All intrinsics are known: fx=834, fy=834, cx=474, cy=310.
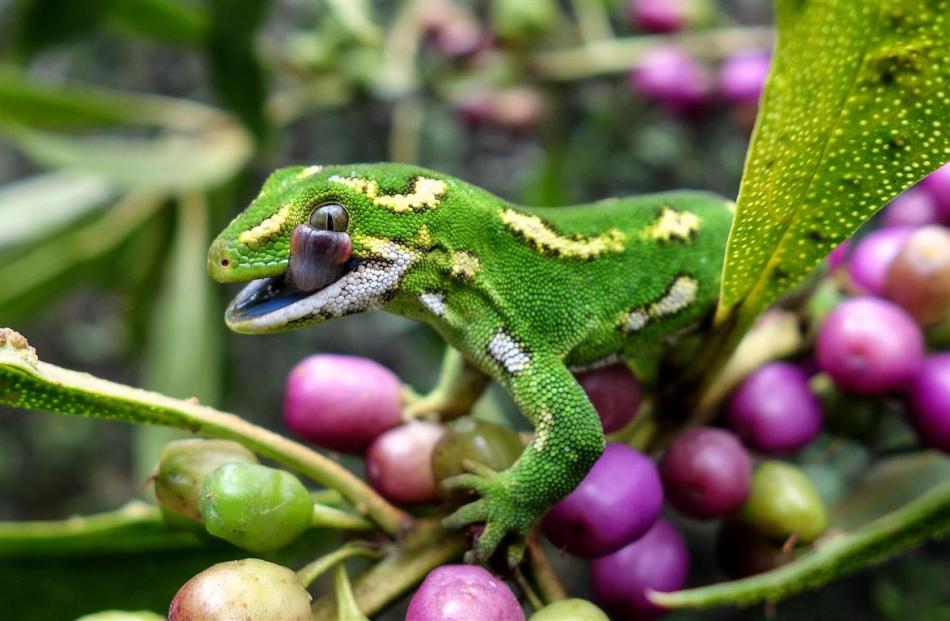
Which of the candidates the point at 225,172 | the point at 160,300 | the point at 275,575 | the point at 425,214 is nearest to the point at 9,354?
the point at 275,575

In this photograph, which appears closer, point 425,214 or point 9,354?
point 9,354

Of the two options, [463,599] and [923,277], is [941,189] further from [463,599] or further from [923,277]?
[463,599]

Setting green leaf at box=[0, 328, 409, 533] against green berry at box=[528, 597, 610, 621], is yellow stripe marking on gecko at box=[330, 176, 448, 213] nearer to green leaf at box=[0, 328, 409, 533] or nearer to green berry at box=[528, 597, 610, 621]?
green leaf at box=[0, 328, 409, 533]

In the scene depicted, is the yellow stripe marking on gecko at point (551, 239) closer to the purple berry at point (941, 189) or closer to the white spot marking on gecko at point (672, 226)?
the white spot marking on gecko at point (672, 226)

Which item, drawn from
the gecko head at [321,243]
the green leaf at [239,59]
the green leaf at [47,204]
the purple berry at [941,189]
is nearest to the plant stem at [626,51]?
the green leaf at [239,59]

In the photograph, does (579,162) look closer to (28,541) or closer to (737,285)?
(737,285)

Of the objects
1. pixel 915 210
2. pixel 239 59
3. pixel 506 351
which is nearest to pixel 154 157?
pixel 239 59

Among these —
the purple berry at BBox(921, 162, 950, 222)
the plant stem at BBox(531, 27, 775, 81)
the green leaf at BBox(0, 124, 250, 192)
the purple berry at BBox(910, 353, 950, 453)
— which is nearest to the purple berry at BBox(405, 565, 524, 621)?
the purple berry at BBox(910, 353, 950, 453)
